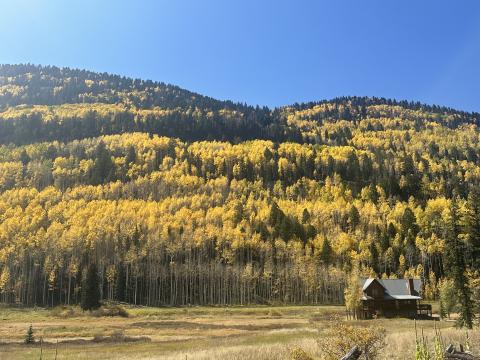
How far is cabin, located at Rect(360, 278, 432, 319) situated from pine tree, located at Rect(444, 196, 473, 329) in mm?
37804

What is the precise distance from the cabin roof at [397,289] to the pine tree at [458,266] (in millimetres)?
38541

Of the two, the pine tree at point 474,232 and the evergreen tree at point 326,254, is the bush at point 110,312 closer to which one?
the pine tree at point 474,232

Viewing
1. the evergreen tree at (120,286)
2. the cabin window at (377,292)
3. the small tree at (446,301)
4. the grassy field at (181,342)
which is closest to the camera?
the grassy field at (181,342)

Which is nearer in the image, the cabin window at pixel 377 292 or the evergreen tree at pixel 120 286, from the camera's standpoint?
the cabin window at pixel 377 292

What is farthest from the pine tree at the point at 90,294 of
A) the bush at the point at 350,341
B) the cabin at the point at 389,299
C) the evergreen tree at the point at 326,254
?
the bush at the point at 350,341

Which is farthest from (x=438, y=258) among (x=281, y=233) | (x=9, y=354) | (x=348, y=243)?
(x=9, y=354)

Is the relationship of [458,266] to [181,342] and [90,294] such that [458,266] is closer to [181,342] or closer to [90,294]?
[181,342]

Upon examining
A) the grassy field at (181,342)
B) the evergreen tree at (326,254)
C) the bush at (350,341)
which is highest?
the evergreen tree at (326,254)

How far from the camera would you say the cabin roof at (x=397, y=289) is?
83.2 metres

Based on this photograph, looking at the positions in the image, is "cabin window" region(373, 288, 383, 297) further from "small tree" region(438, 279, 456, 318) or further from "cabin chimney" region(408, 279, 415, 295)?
"small tree" region(438, 279, 456, 318)

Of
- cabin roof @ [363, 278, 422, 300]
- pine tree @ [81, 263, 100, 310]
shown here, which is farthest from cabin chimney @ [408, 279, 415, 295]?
pine tree @ [81, 263, 100, 310]

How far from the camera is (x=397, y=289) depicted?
85.5m

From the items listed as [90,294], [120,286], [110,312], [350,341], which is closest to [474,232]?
[350,341]

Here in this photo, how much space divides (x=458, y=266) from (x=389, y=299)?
40.4m
